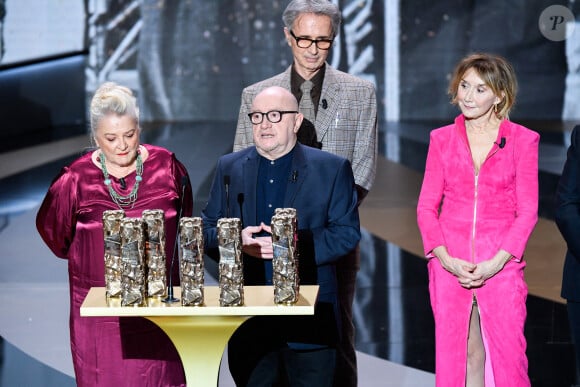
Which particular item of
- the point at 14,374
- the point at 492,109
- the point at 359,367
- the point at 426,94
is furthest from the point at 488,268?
the point at 426,94

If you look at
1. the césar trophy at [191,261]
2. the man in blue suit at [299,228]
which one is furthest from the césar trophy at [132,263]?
the man in blue suit at [299,228]

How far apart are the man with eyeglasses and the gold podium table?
0.91 metres

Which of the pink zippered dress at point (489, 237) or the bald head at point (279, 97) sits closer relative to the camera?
the bald head at point (279, 97)

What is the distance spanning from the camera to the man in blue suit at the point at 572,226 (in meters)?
3.42

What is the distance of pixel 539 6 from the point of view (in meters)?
13.9

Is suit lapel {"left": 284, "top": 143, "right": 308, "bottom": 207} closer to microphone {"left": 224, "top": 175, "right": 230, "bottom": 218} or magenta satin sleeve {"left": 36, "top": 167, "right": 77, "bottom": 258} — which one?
microphone {"left": 224, "top": 175, "right": 230, "bottom": 218}

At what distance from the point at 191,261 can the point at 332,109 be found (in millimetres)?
1305

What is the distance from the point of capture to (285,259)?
9.75ft

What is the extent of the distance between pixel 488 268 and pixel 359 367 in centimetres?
150

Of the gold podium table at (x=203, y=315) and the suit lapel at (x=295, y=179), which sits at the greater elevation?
the suit lapel at (x=295, y=179)

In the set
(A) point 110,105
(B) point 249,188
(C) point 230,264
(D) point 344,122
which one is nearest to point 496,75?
(D) point 344,122

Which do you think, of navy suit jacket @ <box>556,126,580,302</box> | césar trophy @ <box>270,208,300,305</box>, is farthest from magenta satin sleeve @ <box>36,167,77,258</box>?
navy suit jacket @ <box>556,126,580,302</box>

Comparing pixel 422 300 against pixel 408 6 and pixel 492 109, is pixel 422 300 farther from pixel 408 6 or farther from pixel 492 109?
pixel 408 6

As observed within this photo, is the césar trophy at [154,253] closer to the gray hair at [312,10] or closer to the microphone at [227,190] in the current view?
the microphone at [227,190]
